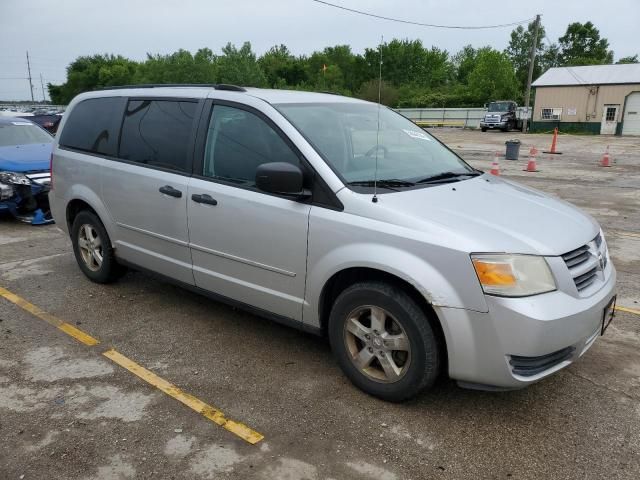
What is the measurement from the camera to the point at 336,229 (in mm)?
3201

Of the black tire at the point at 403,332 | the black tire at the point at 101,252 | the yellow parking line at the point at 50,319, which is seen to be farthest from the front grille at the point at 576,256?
the black tire at the point at 101,252

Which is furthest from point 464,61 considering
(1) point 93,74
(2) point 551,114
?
(1) point 93,74

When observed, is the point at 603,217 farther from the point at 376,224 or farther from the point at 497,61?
the point at 497,61

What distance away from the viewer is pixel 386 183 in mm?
3441

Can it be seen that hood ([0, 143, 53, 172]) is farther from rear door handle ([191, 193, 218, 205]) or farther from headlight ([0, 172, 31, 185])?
rear door handle ([191, 193, 218, 205])

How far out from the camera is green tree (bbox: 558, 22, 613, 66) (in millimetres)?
82500

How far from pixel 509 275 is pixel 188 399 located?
6.63ft

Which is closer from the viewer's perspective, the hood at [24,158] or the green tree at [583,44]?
the hood at [24,158]

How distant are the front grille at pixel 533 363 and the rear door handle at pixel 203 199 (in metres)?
2.20

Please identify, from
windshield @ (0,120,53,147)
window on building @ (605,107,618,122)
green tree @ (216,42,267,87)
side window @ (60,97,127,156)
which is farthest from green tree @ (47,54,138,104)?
side window @ (60,97,127,156)

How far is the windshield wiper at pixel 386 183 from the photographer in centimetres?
335

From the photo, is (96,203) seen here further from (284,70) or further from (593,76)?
(284,70)

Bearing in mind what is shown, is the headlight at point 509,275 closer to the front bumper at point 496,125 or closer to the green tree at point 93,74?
the front bumper at point 496,125

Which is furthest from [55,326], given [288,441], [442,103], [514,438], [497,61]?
[497,61]
